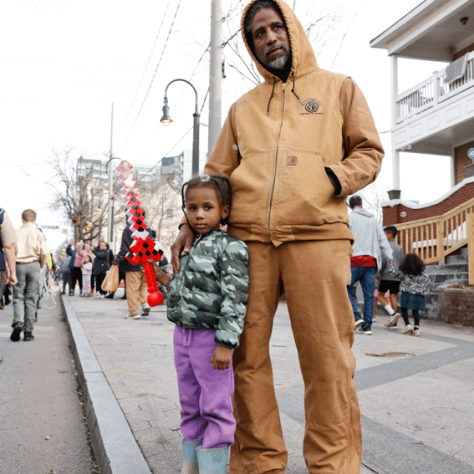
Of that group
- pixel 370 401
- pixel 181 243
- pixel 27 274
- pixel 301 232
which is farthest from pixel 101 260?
pixel 301 232

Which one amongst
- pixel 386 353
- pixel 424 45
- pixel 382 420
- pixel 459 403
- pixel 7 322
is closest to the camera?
pixel 382 420

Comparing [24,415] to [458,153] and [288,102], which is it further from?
[458,153]

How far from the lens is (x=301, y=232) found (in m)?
2.13

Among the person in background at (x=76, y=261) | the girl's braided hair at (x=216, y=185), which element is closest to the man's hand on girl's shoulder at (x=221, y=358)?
the girl's braided hair at (x=216, y=185)

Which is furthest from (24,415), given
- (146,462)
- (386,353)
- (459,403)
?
(386,353)

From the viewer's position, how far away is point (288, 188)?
2.15 meters

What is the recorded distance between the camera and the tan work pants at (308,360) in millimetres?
2119

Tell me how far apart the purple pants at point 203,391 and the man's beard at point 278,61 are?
Answer: 125cm

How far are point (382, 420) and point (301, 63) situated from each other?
2.30 m

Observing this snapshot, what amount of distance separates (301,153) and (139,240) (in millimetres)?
935

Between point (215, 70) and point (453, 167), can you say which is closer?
point (215, 70)

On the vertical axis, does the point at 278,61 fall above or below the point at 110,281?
above

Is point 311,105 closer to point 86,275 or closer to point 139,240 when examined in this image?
point 139,240

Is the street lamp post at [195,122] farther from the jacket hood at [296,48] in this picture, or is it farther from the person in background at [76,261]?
the jacket hood at [296,48]
